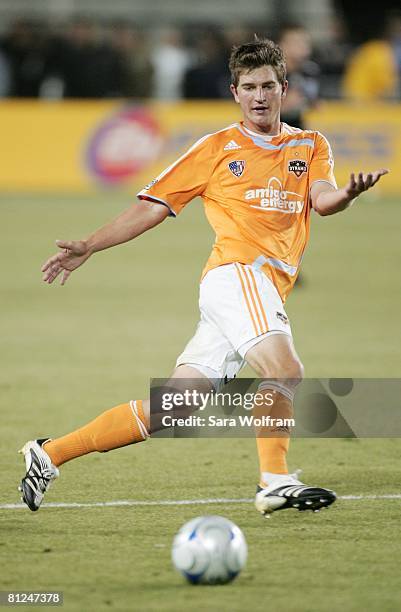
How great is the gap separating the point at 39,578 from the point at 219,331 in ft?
5.11

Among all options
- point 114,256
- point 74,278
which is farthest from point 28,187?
point 74,278

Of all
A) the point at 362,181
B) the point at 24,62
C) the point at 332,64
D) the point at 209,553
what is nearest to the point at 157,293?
the point at 362,181

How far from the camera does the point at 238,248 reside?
5898 millimetres

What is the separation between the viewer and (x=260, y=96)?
5875mm

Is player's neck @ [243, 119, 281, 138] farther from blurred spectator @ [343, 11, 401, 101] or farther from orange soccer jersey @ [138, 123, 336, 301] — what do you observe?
blurred spectator @ [343, 11, 401, 101]

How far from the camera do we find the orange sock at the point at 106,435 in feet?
19.2

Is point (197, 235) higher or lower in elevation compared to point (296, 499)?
higher

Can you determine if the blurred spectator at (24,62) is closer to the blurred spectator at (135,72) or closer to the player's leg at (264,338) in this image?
the blurred spectator at (135,72)

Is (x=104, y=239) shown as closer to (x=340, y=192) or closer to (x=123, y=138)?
(x=340, y=192)

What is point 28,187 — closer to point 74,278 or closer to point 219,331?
point 74,278

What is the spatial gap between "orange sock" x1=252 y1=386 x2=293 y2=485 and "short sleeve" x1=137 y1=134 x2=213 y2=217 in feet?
3.30

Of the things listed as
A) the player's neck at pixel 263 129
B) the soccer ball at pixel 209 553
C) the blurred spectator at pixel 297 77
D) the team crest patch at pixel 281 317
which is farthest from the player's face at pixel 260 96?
the blurred spectator at pixel 297 77

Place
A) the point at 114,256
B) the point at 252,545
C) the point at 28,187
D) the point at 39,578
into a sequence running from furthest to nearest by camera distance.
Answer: the point at 28,187
the point at 114,256
the point at 252,545
the point at 39,578

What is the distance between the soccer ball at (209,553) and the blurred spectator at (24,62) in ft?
61.9
